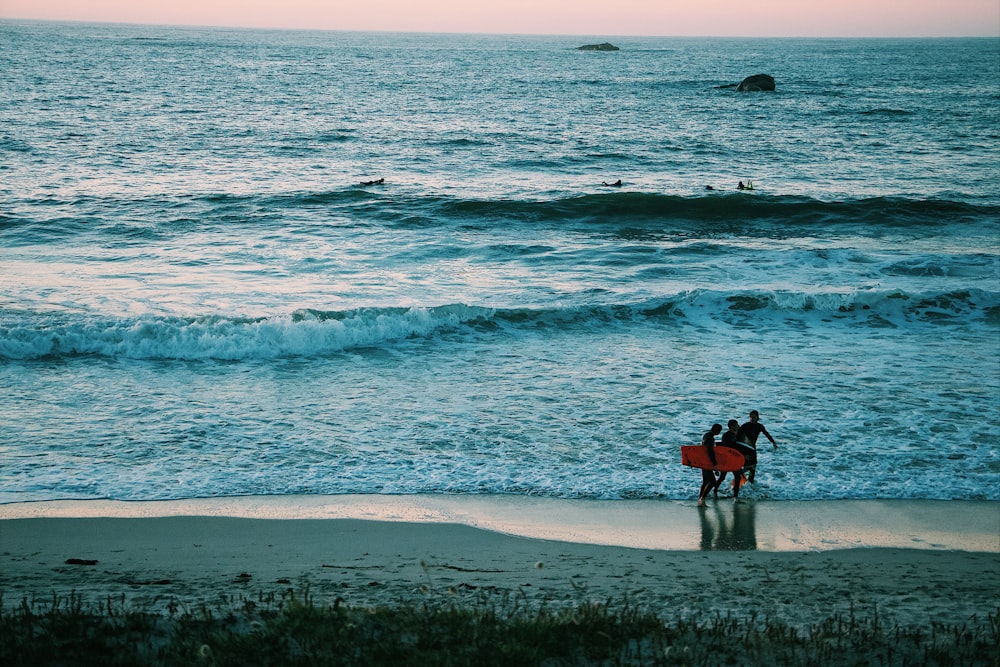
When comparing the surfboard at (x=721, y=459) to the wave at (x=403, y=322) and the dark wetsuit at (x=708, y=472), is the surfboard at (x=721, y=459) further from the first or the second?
the wave at (x=403, y=322)

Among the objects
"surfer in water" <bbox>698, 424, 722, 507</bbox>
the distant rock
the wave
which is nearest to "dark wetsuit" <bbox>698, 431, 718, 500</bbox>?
"surfer in water" <bbox>698, 424, 722, 507</bbox>

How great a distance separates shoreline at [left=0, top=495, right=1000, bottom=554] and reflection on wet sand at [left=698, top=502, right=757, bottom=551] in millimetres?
11

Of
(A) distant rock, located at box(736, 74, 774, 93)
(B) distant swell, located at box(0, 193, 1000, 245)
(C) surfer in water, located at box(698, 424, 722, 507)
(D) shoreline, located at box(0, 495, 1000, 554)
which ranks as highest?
(A) distant rock, located at box(736, 74, 774, 93)

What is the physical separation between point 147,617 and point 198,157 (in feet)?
108

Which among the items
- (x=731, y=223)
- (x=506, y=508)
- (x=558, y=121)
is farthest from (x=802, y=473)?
(x=558, y=121)

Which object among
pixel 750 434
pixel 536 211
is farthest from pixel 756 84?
pixel 750 434

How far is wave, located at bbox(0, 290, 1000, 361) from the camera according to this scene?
15.2 meters

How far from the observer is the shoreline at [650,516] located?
853cm

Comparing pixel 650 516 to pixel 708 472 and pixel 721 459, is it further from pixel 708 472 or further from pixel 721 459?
pixel 721 459

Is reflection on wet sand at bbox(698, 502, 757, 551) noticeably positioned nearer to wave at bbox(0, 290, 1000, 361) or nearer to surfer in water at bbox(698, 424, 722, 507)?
surfer in water at bbox(698, 424, 722, 507)

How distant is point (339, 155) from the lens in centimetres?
3769

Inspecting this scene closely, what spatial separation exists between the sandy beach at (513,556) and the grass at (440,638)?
55cm

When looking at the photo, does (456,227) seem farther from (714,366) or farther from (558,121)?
(558,121)

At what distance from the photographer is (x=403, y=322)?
659 inches
